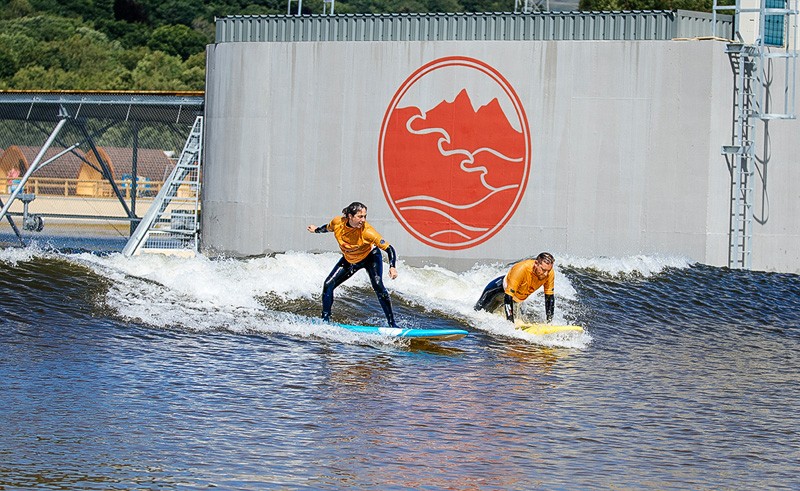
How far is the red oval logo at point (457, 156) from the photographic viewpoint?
24.4 metres

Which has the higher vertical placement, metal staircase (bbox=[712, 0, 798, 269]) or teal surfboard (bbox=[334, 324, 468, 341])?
metal staircase (bbox=[712, 0, 798, 269])

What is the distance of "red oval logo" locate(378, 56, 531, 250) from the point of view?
24.4 metres

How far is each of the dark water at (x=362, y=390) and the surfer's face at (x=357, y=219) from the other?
1546 mm

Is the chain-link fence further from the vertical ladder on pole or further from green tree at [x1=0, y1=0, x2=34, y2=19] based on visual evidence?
green tree at [x1=0, y1=0, x2=34, y2=19]

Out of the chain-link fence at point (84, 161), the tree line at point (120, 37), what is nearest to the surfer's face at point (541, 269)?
the chain-link fence at point (84, 161)

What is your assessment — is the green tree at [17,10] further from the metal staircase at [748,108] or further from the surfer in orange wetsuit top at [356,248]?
the surfer in orange wetsuit top at [356,248]

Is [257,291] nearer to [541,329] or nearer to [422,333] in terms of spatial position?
[422,333]

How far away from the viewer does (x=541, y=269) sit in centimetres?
1634

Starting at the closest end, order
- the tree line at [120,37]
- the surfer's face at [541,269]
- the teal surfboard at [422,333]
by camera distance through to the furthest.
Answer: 1. the teal surfboard at [422,333]
2. the surfer's face at [541,269]
3. the tree line at [120,37]

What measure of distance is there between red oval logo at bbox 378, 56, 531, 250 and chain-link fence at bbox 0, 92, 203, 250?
5.99m

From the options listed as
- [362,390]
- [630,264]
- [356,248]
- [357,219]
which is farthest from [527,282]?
[630,264]

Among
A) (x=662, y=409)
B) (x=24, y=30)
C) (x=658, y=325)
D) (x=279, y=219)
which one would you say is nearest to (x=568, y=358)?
(x=662, y=409)

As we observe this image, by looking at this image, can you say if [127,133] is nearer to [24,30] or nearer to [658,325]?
[24,30]

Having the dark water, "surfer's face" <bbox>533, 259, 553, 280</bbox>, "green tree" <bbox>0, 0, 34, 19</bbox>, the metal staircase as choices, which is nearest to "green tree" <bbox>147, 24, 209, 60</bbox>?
"green tree" <bbox>0, 0, 34, 19</bbox>
